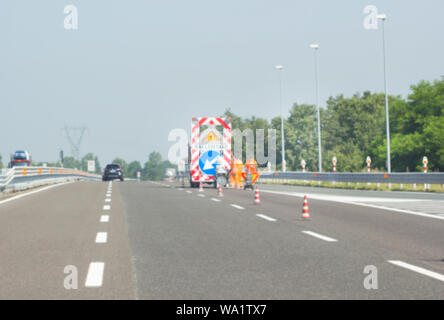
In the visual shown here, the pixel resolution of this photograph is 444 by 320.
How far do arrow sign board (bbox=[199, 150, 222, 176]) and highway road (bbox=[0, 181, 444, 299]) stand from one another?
16136 millimetres

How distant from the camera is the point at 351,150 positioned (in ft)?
314

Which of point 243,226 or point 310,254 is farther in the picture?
point 243,226

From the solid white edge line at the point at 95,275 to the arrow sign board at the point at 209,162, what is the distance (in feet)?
77.7

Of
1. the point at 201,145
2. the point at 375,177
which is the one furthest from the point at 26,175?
the point at 375,177

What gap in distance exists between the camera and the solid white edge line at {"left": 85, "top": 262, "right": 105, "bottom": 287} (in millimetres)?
6504

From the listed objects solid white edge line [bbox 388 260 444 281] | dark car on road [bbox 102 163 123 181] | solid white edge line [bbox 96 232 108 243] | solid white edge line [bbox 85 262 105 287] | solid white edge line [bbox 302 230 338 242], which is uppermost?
dark car on road [bbox 102 163 123 181]

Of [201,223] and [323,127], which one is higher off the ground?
[323,127]

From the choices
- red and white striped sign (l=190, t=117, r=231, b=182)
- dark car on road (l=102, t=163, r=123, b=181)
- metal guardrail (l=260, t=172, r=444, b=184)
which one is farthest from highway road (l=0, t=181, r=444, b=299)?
dark car on road (l=102, t=163, r=123, b=181)

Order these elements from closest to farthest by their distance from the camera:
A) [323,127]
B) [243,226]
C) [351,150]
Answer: [243,226], [351,150], [323,127]

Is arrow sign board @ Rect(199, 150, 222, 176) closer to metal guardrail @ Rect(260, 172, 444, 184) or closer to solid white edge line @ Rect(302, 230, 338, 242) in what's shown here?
metal guardrail @ Rect(260, 172, 444, 184)

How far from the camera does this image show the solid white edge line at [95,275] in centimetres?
650
